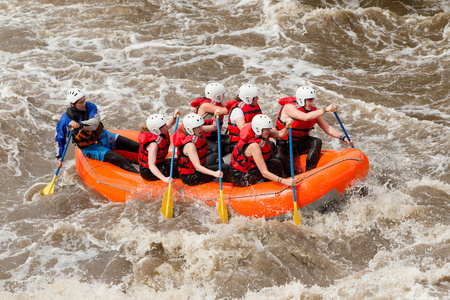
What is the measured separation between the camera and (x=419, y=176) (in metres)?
7.22

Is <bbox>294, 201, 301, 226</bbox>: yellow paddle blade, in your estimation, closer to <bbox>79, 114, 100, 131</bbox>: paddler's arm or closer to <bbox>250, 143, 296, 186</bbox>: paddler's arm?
<bbox>250, 143, 296, 186</bbox>: paddler's arm

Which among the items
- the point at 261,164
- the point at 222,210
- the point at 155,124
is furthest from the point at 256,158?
the point at 155,124

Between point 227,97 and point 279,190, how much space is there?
14.6 ft

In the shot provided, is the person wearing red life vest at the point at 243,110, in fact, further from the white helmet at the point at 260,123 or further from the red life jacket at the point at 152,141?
the red life jacket at the point at 152,141

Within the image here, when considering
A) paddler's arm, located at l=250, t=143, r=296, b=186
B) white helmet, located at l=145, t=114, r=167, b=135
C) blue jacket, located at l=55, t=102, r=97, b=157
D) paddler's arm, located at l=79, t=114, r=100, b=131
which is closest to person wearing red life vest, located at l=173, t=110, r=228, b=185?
white helmet, located at l=145, t=114, r=167, b=135

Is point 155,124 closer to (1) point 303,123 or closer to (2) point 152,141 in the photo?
(2) point 152,141

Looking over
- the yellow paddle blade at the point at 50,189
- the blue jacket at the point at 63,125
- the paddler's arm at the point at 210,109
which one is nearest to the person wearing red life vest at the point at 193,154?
the paddler's arm at the point at 210,109

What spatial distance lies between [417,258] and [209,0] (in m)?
11.4

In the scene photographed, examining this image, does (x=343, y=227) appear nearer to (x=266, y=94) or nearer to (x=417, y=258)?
(x=417, y=258)

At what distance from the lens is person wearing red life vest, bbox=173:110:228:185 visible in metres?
6.02

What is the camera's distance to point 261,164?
19.3 ft

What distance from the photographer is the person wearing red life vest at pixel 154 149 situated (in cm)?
626

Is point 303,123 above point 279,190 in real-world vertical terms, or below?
above

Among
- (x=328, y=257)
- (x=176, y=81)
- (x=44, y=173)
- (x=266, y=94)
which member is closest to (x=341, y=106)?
(x=266, y=94)
